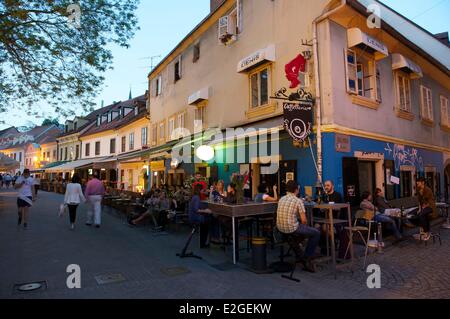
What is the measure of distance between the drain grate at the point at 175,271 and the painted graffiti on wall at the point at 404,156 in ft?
26.8

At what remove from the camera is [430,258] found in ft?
20.0

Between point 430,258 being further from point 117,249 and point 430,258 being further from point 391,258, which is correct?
point 117,249

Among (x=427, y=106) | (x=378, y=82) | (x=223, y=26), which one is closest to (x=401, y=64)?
(x=378, y=82)

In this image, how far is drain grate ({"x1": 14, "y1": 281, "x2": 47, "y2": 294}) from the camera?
4352 millimetres

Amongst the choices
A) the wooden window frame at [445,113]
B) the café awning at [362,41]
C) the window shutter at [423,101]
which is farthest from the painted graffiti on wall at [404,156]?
the wooden window frame at [445,113]

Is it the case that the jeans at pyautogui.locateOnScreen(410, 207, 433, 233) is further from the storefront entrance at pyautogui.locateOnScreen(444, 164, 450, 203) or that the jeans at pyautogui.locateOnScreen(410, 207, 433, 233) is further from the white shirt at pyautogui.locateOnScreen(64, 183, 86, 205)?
the white shirt at pyautogui.locateOnScreen(64, 183, 86, 205)

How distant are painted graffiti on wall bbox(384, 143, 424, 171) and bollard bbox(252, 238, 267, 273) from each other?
6987mm

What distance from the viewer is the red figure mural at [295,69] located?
29.0ft

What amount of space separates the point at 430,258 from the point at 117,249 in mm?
6794

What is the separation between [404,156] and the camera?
439 inches

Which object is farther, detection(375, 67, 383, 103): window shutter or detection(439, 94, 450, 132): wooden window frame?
detection(439, 94, 450, 132): wooden window frame

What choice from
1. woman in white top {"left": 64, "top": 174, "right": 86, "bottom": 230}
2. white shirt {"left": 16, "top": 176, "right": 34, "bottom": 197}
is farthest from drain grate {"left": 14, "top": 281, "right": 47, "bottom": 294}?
white shirt {"left": 16, "top": 176, "right": 34, "bottom": 197}

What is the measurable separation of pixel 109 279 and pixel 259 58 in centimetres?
796
